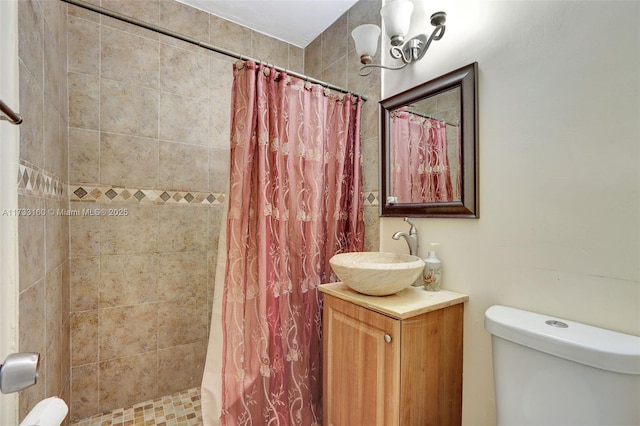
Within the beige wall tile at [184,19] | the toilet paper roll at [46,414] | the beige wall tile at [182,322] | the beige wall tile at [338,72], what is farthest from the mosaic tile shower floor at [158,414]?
the beige wall tile at [184,19]

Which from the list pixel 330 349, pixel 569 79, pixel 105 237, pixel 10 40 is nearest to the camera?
pixel 10 40

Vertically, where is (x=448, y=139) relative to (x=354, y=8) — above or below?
below

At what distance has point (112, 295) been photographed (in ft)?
5.79

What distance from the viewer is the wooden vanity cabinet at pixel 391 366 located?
3.48ft

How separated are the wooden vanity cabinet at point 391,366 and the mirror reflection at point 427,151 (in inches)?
21.0

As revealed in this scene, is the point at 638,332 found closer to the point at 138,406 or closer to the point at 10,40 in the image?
the point at 10,40

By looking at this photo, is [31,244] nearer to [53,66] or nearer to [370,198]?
[53,66]

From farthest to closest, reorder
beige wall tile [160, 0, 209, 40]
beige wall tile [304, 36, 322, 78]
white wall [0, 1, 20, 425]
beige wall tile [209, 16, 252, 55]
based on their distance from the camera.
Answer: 1. beige wall tile [304, 36, 322, 78]
2. beige wall tile [209, 16, 252, 55]
3. beige wall tile [160, 0, 209, 40]
4. white wall [0, 1, 20, 425]

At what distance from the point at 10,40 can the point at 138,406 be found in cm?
200

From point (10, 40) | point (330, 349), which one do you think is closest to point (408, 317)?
point (330, 349)

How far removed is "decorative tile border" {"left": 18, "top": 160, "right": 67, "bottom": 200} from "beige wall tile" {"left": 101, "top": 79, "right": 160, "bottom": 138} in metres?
0.50

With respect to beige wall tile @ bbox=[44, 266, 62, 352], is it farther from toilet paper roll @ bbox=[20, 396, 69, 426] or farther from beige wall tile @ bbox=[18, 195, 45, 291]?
toilet paper roll @ bbox=[20, 396, 69, 426]

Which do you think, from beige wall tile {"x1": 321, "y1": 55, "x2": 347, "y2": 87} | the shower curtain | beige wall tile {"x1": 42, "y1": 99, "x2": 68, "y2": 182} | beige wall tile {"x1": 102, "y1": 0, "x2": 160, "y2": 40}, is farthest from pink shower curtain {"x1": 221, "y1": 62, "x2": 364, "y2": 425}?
beige wall tile {"x1": 102, "y1": 0, "x2": 160, "y2": 40}

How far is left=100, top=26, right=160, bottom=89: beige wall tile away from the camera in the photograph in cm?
173
